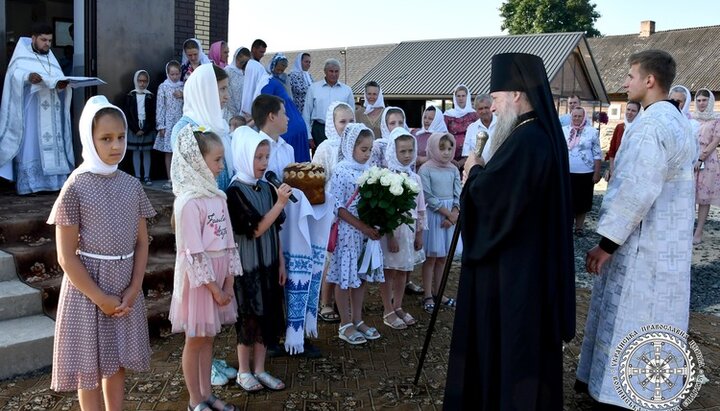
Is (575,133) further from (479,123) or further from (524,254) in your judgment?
(524,254)

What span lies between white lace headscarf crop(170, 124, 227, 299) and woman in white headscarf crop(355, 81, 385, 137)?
16.8 feet

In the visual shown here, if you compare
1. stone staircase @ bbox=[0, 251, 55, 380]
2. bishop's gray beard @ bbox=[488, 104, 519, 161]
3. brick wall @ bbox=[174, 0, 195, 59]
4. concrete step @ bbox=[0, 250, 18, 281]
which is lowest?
stone staircase @ bbox=[0, 251, 55, 380]

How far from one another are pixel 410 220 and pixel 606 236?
1683 mm

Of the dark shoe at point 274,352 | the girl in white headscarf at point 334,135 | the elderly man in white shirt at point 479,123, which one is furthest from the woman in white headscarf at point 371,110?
the dark shoe at point 274,352

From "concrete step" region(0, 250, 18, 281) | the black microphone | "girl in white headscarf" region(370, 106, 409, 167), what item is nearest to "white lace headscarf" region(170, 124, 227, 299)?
the black microphone

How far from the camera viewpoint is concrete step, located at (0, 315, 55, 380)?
441cm

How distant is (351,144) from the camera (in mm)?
5281

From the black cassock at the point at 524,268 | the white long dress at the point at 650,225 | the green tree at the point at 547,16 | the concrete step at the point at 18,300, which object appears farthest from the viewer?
the green tree at the point at 547,16

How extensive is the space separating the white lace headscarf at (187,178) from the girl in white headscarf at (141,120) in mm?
5422

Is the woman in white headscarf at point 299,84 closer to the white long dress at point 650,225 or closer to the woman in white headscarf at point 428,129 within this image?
the woman in white headscarf at point 428,129

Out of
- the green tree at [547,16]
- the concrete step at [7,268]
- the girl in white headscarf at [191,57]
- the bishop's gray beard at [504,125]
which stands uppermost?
the green tree at [547,16]

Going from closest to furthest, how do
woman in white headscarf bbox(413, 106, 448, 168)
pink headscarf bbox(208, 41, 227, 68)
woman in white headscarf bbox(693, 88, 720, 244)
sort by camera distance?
woman in white headscarf bbox(413, 106, 448, 168) → pink headscarf bbox(208, 41, 227, 68) → woman in white headscarf bbox(693, 88, 720, 244)

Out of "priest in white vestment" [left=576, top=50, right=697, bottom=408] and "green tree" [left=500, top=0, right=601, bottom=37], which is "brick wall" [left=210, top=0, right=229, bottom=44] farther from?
"green tree" [left=500, top=0, right=601, bottom=37]

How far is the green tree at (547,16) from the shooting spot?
50.5 meters
